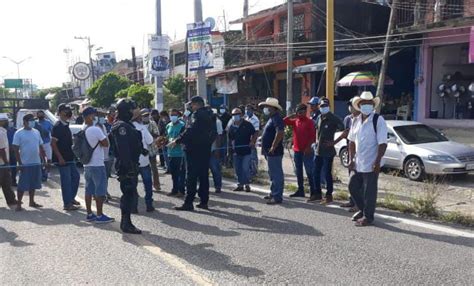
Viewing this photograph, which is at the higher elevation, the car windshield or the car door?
the car windshield

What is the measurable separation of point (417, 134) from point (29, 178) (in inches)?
347

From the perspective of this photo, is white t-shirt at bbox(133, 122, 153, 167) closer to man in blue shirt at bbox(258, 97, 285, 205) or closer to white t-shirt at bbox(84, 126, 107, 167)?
white t-shirt at bbox(84, 126, 107, 167)

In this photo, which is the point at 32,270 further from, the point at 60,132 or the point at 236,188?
the point at 236,188

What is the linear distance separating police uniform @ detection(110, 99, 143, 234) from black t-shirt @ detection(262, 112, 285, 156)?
255cm

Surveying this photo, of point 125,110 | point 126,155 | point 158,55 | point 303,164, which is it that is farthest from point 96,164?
point 158,55

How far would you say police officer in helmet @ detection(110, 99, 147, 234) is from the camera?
21.9 feet

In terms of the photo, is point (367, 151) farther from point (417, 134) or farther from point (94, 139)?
point (417, 134)

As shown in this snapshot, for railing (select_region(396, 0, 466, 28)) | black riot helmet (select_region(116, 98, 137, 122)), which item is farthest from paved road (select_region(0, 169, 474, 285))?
railing (select_region(396, 0, 466, 28))

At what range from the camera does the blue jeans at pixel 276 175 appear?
27.8ft

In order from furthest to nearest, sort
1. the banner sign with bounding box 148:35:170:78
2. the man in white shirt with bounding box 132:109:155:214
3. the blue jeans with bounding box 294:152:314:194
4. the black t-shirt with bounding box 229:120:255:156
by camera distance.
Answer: the banner sign with bounding box 148:35:170:78
the black t-shirt with bounding box 229:120:255:156
the blue jeans with bounding box 294:152:314:194
the man in white shirt with bounding box 132:109:155:214

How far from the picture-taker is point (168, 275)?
4.97 metres

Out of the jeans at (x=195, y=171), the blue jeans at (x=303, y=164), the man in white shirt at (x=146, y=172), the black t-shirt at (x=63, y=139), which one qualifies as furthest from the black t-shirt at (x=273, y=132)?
the black t-shirt at (x=63, y=139)

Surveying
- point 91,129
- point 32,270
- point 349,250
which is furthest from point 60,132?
point 349,250

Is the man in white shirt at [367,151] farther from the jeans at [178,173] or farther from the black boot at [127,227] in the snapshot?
the jeans at [178,173]
